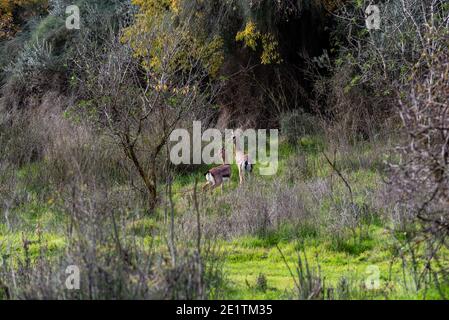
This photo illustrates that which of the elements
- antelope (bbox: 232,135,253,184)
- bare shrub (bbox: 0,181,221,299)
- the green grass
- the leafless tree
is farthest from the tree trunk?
bare shrub (bbox: 0,181,221,299)

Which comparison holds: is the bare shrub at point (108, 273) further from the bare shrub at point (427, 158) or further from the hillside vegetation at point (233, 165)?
the bare shrub at point (427, 158)

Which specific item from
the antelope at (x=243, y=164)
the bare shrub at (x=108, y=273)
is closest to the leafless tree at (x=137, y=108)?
the antelope at (x=243, y=164)

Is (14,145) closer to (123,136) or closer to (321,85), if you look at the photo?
(123,136)

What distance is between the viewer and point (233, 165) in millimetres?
15969

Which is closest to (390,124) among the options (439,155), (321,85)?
(321,85)

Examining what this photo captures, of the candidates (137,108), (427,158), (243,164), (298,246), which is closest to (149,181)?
(137,108)

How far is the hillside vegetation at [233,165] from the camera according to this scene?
6.04m

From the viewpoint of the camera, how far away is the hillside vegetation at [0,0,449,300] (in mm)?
6043

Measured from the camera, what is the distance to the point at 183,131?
15.3 m

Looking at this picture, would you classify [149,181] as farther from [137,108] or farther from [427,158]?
[427,158]

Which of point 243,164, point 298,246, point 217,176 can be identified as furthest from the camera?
point 243,164

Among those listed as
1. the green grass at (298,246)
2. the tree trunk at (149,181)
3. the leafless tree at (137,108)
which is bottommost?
the green grass at (298,246)

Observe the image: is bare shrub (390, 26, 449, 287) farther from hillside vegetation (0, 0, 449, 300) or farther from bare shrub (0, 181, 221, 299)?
bare shrub (0, 181, 221, 299)

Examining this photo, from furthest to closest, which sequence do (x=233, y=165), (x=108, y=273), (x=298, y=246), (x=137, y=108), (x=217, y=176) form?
(x=233, y=165) → (x=137, y=108) → (x=217, y=176) → (x=298, y=246) → (x=108, y=273)
